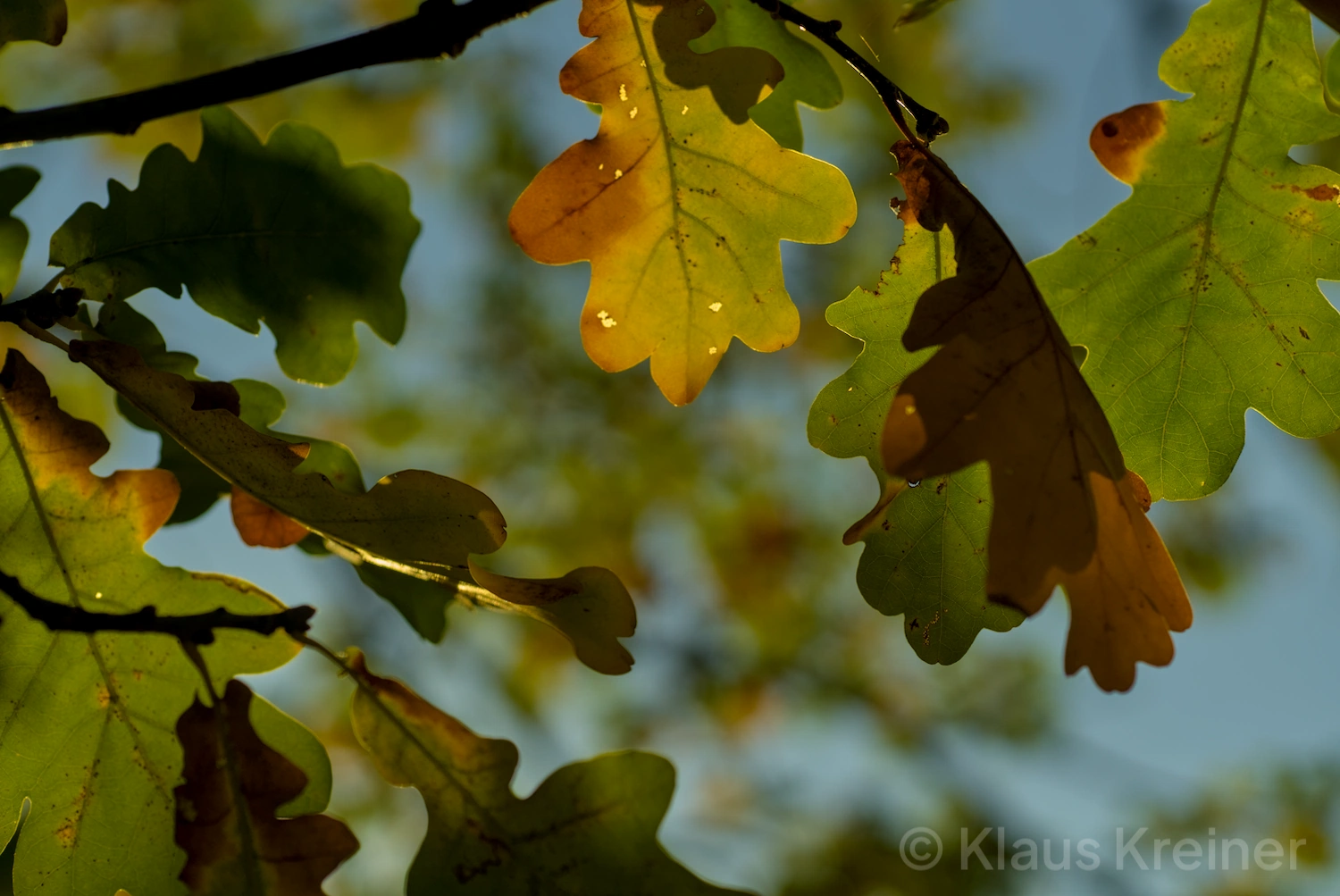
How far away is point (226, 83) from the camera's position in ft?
3.58

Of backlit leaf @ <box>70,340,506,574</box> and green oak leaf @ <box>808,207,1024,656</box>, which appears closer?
backlit leaf @ <box>70,340,506,574</box>

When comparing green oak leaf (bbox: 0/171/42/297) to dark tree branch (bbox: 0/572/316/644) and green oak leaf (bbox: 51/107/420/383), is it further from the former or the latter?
dark tree branch (bbox: 0/572/316/644)

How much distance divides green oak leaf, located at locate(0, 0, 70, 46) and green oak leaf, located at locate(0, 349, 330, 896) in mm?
402

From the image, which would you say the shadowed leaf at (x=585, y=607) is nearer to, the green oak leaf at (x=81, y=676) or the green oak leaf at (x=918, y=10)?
the green oak leaf at (x=81, y=676)

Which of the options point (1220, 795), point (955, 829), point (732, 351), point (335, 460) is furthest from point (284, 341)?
point (1220, 795)

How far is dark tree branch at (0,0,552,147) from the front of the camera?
1.07 metres

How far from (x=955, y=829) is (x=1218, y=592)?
2361 millimetres

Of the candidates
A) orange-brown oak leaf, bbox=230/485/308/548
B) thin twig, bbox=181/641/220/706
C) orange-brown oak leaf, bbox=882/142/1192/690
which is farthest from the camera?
orange-brown oak leaf, bbox=230/485/308/548

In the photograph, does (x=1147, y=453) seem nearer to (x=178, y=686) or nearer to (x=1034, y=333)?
(x=1034, y=333)

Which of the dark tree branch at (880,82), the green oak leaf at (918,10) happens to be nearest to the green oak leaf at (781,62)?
the dark tree branch at (880,82)

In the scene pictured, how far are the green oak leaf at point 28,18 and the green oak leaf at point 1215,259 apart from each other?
1.30 m

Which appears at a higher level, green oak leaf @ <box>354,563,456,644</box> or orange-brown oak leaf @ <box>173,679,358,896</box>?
green oak leaf @ <box>354,563,456,644</box>

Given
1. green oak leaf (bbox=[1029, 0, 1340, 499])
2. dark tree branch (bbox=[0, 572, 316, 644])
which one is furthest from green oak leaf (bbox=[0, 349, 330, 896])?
green oak leaf (bbox=[1029, 0, 1340, 499])

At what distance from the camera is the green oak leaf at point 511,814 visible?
1151mm
